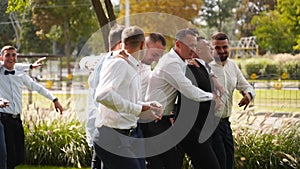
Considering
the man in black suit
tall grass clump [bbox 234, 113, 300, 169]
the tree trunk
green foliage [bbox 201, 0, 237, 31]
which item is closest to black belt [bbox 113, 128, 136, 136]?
the man in black suit

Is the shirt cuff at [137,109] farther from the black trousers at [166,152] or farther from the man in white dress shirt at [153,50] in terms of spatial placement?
the man in white dress shirt at [153,50]

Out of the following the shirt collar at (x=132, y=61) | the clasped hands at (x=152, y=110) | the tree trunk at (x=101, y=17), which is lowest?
the clasped hands at (x=152, y=110)

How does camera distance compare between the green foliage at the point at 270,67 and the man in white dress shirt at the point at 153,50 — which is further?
the green foliage at the point at 270,67

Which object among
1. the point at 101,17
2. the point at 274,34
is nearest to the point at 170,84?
the point at 101,17

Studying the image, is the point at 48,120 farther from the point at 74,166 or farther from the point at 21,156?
the point at 21,156

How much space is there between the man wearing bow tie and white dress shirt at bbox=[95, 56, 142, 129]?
3021mm

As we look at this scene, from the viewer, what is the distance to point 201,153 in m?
5.75

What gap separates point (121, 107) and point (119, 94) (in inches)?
4.9

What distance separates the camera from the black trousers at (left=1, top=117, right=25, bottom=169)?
747 centimetres

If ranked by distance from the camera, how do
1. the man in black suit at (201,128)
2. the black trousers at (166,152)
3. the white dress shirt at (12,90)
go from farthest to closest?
1. the white dress shirt at (12,90)
2. the black trousers at (166,152)
3. the man in black suit at (201,128)

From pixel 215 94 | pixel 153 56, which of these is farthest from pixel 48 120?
pixel 215 94

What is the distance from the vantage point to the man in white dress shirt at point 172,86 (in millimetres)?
5641

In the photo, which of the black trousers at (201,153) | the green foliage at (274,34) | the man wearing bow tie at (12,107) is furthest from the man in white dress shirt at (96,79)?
the green foliage at (274,34)

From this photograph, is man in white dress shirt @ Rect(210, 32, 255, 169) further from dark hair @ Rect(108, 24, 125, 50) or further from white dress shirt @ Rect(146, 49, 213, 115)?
dark hair @ Rect(108, 24, 125, 50)
